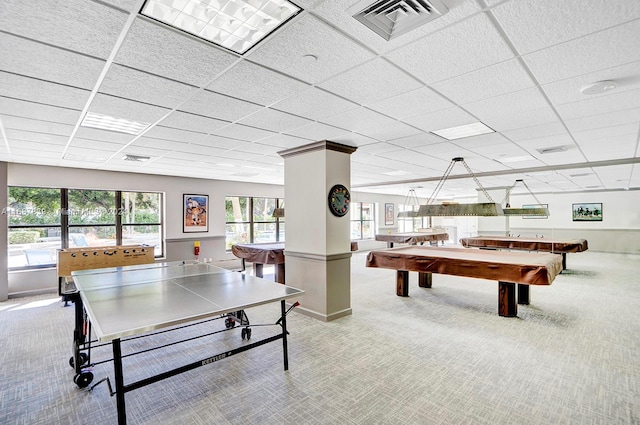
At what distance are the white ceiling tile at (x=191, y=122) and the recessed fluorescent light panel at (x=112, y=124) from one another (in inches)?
13.0

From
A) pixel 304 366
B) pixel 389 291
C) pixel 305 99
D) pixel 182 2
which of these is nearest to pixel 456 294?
pixel 389 291

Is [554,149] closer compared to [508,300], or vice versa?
[508,300]

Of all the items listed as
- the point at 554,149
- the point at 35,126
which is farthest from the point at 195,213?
the point at 554,149

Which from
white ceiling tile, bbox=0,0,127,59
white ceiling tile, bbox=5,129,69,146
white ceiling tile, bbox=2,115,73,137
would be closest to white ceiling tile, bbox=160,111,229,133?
white ceiling tile, bbox=2,115,73,137

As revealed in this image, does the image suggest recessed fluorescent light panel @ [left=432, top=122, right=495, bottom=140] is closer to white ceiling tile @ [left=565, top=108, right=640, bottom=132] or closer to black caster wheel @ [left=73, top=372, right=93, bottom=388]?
white ceiling tile @ [left=565, top=108, right=640, bottom=132]

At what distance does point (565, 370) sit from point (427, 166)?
13.6 feet

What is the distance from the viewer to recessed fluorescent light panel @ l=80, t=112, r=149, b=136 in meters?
3.18

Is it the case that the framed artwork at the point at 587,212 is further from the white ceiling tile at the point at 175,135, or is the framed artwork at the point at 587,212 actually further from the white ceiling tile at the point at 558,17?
the white ceiling tile at the point at 175,135

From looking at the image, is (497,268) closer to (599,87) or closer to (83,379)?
(599,87)

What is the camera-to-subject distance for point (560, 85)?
242cm

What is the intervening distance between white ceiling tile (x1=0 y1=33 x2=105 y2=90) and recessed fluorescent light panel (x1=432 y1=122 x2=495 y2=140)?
3421 mm

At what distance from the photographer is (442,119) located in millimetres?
3295

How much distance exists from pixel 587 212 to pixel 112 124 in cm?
1564

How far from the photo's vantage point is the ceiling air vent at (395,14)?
1.50 meters
